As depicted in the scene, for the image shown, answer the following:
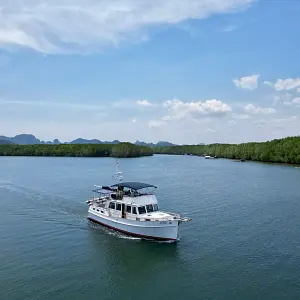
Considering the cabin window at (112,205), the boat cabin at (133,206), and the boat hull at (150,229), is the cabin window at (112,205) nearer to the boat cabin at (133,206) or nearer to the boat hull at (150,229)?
the boat cabin at (133,206)

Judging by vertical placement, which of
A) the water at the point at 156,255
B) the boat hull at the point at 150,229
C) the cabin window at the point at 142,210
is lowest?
the water at the point at 156,255

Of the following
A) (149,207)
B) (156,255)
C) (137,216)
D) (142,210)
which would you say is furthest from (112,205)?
(156,255)

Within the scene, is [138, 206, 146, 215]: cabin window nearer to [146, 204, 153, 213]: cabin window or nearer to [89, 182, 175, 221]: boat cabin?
[89, 182, 175, 221]: boat cabin

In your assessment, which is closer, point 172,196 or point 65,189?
point 172,196

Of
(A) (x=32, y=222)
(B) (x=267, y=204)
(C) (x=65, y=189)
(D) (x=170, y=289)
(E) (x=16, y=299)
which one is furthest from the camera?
(C) (x=65, y=189)

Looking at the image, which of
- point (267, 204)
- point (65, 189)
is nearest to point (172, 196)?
point (267, 204)

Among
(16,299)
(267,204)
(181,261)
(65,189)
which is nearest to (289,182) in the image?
(267,204)

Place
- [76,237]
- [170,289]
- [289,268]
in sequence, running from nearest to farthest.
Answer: [170,289], [289,268], [76,237]

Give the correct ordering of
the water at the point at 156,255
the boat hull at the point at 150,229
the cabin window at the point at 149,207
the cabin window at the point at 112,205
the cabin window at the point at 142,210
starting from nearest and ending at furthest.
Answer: the water at the point at 156,255, the boat hull at the point at 150,229, the cabin window at the point at 142,210, the cabin window at the point at 149,207, the cabin window at the point at 112,205

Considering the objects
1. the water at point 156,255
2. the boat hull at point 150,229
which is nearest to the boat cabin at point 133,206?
the boat hull at point 150,229

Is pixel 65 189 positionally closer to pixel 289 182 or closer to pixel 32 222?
pixel 32 222
